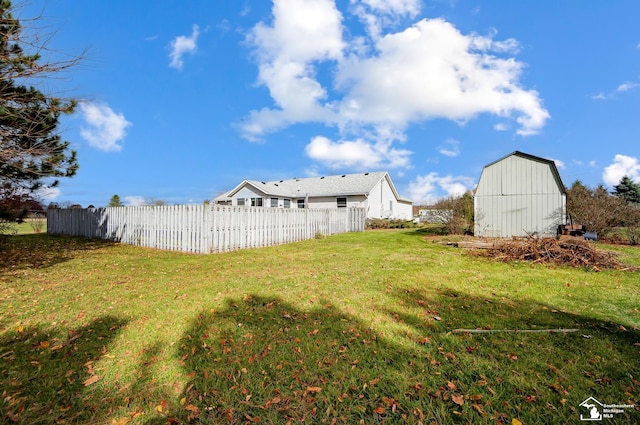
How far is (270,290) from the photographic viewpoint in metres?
5.39

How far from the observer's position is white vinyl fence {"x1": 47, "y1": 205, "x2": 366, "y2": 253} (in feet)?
34.0

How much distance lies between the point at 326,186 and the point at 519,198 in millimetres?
19078

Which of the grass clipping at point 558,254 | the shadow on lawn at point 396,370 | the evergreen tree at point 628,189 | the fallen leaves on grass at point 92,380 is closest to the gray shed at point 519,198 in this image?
the grass clipping at point 558,254

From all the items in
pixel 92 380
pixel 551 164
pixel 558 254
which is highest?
pixel 551 164

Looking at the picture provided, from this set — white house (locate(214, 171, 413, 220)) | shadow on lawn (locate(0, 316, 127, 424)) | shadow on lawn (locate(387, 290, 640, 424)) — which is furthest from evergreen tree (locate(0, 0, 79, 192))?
white house (locate(214, 171, 413, 220))

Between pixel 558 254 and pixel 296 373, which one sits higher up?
pixel 558 254

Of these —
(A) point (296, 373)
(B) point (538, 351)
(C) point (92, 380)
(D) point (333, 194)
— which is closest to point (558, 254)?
(B) point (538, 351)

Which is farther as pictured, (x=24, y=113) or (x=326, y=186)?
(x=326, y=186)

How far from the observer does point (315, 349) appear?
3.25 metres

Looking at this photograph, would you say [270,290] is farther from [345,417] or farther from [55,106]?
[55,106]

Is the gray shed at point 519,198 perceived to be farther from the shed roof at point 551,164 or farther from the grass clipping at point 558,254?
the grass clipping at point 558,254

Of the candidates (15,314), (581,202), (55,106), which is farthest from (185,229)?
(581,202)

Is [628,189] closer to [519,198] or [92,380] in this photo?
[519,198]

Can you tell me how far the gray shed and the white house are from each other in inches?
488
